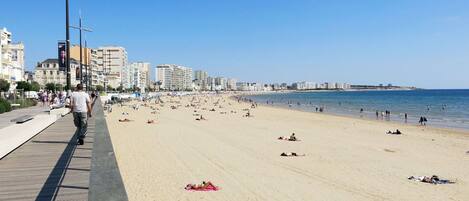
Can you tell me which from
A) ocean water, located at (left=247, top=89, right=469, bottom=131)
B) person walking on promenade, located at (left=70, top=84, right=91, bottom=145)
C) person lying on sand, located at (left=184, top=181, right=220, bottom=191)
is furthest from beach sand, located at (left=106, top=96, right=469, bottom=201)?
ocean water, located at (left=247, top=89, right=469, bottom=131)

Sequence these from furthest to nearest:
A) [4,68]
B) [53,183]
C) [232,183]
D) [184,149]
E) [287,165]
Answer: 1. [4,68]
2. [184,149]
3. [287,165]
4. [232,183]
5. [53,183]

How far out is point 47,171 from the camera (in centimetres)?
629

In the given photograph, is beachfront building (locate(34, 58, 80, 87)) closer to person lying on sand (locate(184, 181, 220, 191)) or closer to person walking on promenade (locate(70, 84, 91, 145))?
person walking on promenade (locate(70, 84, 91, 145))

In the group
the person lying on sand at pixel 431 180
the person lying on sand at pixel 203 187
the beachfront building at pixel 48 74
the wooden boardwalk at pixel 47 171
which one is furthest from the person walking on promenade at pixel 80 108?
the beachfront building at pixel 48 74

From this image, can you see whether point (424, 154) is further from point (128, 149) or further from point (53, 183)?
point (53, 183)

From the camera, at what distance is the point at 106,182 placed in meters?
3.04

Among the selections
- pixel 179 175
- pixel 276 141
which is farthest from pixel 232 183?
pixel 276 141

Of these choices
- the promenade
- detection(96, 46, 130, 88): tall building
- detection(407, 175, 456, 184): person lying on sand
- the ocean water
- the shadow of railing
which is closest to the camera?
the shadow of railing

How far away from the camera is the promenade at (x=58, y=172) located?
3.23m

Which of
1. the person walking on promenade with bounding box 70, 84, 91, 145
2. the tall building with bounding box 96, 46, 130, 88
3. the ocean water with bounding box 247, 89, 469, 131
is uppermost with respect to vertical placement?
the tall building with bounding box 96, 46, 130, 88

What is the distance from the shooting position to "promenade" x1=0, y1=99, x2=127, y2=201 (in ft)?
10.6

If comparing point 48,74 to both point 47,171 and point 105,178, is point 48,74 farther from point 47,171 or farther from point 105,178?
point 105,178

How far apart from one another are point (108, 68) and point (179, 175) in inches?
7128

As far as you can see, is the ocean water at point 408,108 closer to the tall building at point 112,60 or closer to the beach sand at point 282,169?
the beach sand at point 282,169
